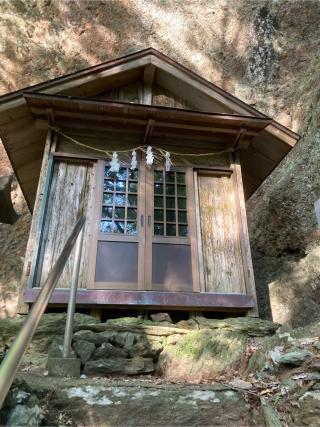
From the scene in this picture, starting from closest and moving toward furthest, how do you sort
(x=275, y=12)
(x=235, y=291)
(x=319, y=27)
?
1. (x=235, y=291)
2. (x=319, y=27)
3. (x=275, y=12)

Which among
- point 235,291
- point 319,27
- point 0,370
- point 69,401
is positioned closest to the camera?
point 0,370

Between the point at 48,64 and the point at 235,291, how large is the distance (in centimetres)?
1685

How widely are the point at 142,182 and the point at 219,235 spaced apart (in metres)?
1.63

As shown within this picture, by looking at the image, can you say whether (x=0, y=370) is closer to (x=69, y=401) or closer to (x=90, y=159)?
(x=69, y=401)

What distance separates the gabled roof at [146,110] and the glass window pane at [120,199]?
6.16 ft

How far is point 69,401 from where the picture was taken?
2588 mm

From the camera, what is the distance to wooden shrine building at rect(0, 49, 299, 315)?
578 cm

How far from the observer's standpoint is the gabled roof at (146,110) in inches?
260

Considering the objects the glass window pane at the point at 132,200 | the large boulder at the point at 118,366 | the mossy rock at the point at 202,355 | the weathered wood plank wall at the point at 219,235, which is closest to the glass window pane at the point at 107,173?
the glass window pane at the point at 132,200

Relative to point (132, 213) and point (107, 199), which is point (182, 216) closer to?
point (132, 213)

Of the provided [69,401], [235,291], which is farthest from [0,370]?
[235,291]

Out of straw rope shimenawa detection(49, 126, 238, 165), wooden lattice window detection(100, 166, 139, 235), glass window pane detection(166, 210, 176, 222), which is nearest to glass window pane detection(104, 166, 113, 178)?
wooden lattice window detection(100, 166, 139, 235)

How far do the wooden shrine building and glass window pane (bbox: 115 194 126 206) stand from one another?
27 mm

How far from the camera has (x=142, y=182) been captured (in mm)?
6609
